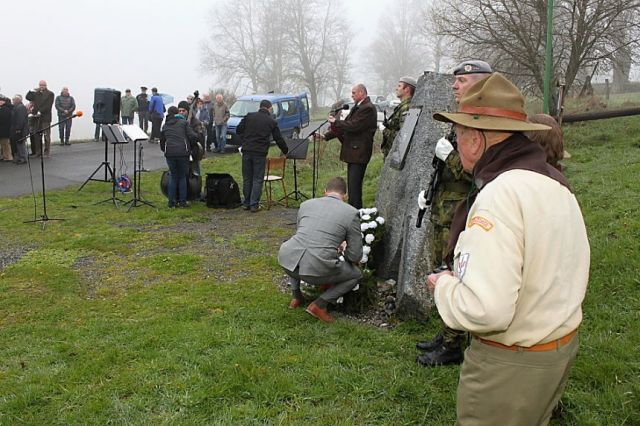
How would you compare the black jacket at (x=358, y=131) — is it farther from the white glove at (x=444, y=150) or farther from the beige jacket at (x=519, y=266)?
the beige jacket at (x=519, y=266)

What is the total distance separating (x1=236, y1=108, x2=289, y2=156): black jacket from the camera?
9.75 meters

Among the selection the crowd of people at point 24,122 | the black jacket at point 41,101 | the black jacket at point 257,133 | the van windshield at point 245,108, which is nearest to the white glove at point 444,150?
the black jacket at point 257,133

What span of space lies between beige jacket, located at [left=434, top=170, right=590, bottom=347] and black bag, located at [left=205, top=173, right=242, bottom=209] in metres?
8.78

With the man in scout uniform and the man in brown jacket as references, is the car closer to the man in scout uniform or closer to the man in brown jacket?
the man in brown jacket

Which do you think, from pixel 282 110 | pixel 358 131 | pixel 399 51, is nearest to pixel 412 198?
pixel 358 131

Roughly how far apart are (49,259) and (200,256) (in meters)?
1.88

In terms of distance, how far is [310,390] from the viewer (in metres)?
3.66

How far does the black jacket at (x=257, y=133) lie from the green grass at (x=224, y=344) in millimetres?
2346

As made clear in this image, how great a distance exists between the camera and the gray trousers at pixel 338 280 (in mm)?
4895

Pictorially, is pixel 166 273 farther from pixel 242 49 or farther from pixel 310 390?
pixel 242 49

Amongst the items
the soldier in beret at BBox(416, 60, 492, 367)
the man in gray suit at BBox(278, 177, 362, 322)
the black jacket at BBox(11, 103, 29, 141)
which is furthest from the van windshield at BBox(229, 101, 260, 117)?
the soldier in beret at BBox(416, 60, 492, 367)

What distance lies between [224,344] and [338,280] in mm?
1166

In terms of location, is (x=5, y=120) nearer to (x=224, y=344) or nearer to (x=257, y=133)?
(x=257, y=133)

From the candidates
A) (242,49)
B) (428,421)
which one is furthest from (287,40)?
(428,421)
